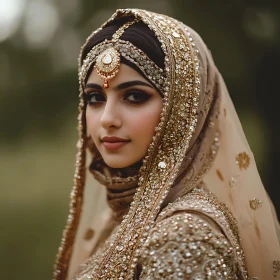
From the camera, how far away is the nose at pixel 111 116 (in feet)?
4.32

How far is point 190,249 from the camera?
3.41 ft

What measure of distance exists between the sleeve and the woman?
0.13ft

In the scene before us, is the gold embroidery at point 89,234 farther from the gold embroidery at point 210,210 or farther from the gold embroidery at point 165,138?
the gold embroidery at point 210,210

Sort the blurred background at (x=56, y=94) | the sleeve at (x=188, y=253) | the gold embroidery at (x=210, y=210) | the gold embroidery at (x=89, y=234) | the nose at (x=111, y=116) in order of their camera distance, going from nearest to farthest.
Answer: the sleeve at (x=188, y=253)
the gold embroidery at (x=210, y=210)
the nose at (x=111, y=116)
the gold embroidery at (x=89, y=234)
the blurred background at (x=56, y=94)

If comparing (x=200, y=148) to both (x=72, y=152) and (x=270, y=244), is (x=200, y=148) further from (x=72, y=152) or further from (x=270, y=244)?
(x=72, y=152)

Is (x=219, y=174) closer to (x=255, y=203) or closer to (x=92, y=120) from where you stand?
(x=255, y=203)

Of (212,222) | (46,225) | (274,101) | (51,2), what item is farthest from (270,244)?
(46,225)

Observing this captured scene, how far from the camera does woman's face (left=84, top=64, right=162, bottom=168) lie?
1.32 meters

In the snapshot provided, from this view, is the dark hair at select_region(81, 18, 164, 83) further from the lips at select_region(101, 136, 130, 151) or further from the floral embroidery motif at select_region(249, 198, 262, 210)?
the floral embroidery motif at select_region(249, 198, 262, 210)

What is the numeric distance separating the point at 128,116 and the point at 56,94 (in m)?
3.07

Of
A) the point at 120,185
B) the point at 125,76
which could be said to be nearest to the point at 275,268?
the point at 120,185

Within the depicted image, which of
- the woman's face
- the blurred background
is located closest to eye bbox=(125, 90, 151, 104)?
the woman's face

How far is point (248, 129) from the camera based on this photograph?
10.7 ft

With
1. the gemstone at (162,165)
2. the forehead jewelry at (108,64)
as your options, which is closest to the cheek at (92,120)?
the forehead jewelry at (108,64)
